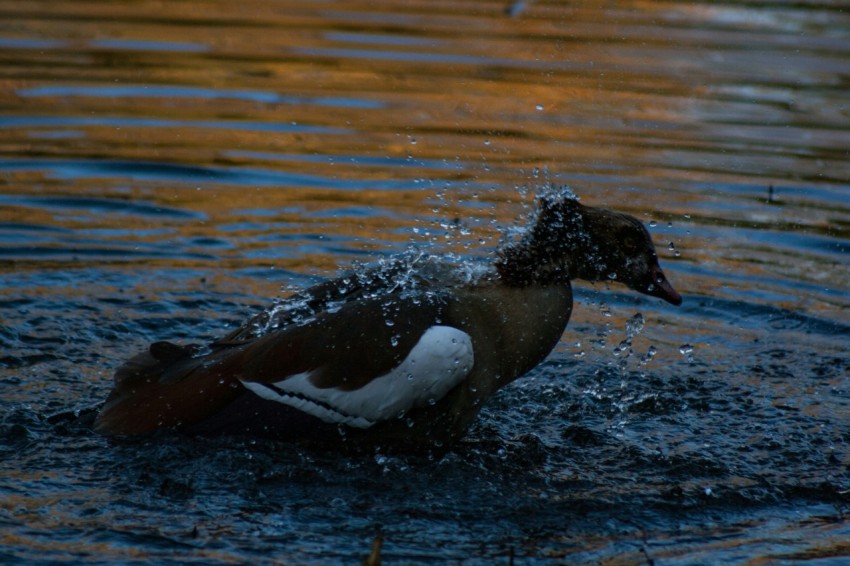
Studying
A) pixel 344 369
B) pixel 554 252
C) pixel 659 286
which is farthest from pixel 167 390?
pixel 659 286

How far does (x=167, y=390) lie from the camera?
586 centimetres

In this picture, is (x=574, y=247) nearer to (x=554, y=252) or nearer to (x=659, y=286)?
(x=554, y=252)

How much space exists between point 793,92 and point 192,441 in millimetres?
8577

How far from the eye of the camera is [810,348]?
743 centimetres

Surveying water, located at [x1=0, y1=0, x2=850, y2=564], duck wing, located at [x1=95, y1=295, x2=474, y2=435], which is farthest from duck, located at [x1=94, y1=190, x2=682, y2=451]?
water, located at [x1=0, y1=0, x2=850, y2=564]

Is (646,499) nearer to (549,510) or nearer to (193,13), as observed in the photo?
(549,510)

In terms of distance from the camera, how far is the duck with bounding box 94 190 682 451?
5.62 metres

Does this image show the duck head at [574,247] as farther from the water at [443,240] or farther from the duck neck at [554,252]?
the water at [443,240]

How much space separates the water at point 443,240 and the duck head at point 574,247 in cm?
77

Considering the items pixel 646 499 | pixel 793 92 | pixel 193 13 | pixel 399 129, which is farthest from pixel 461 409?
pixel 193 13

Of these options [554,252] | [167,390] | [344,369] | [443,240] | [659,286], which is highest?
[554,252]

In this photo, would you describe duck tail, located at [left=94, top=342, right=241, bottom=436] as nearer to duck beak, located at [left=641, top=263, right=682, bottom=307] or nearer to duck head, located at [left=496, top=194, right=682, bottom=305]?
duck head, located at [left=496, top=194, right=682, bottom=305]

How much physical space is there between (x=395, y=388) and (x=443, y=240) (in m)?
3.60

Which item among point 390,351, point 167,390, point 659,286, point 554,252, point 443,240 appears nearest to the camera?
point 390,351
